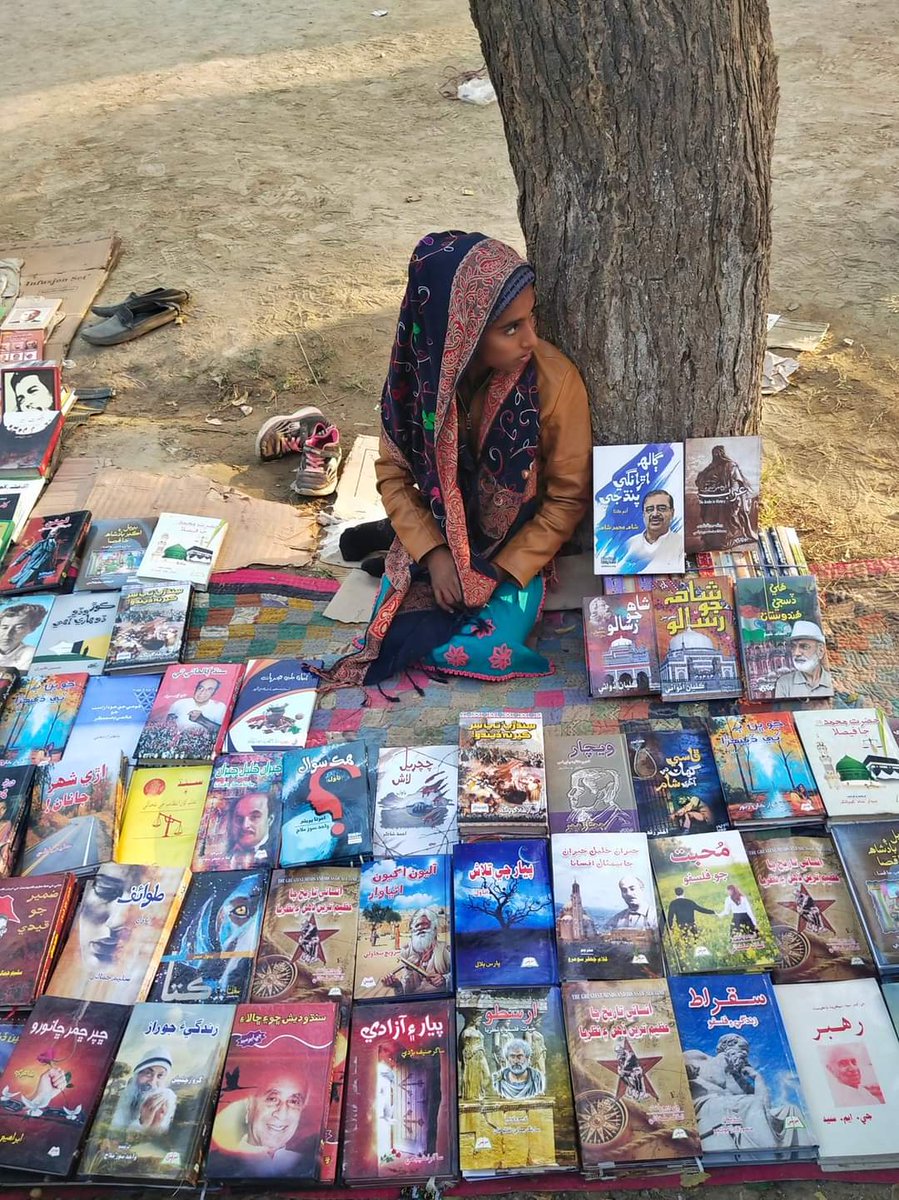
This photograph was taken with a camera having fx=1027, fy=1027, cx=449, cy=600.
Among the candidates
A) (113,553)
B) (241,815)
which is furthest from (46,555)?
(241,815)

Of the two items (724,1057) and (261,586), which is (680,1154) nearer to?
(724,1057)

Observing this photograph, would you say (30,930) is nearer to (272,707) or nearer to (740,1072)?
(272,707)

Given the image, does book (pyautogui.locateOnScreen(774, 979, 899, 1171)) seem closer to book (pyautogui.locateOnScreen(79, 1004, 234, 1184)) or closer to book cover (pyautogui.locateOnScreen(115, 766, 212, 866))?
book (pyautogui.locateOnScreen(79, 1004, 234, 1184))

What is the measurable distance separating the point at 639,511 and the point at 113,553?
74.2 inches

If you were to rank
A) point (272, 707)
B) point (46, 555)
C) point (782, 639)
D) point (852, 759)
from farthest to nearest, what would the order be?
point (46, 555) < point (272, 707) < point (782, 639) < point (852, 759)

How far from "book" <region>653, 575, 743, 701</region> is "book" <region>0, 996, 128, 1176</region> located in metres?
1.72

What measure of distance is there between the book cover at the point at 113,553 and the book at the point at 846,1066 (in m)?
2.50

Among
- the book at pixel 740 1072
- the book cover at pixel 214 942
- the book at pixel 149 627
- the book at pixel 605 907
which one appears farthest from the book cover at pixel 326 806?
the book at pixel 740 1072

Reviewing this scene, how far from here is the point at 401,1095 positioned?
2162 mm

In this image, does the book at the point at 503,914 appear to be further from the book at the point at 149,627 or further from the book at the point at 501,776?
the book at the point at 149,627

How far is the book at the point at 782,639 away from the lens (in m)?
2.95

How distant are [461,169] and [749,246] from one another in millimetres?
4105

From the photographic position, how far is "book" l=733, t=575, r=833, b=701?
9.68 feet

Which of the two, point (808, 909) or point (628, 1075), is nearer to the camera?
point (628, 1075)
